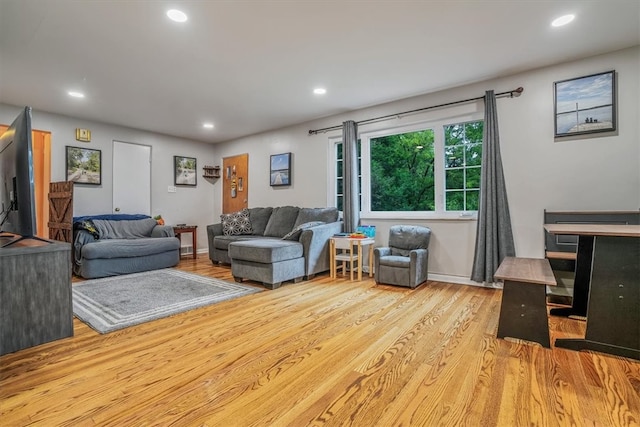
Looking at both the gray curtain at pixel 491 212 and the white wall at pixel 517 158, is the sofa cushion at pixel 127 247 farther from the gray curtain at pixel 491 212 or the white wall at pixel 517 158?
the gray curtain at pixel 491 212

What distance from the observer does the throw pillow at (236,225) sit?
5.11 metres

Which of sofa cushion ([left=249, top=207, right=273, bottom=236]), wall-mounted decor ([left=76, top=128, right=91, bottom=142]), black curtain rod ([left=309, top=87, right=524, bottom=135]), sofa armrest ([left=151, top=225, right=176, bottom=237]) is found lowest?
sofa armrest ([left=151, top=225, right=176, bottom=237])

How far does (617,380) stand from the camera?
62.7 inches

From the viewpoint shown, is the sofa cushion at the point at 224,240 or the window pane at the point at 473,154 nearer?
the window pane at the point at 473,154

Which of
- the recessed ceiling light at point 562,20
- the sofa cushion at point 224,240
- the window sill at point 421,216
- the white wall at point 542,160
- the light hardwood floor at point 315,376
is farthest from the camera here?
the sofa cushion at point 224,240

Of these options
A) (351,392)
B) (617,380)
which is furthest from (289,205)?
(617,380)

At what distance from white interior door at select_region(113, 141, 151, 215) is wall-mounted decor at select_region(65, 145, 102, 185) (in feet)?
0.80

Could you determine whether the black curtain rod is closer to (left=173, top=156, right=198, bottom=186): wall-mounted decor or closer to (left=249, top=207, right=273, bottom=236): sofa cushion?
(left=249, top=207, right=273, bottom=236): sofa cushion

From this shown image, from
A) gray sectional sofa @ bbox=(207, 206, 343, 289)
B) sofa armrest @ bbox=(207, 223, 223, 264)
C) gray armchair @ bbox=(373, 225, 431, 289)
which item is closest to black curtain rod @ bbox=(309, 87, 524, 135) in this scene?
gray sectional sofa @ bbox=(207, 206, 343, 289)

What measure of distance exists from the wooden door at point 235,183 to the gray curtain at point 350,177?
2.45m

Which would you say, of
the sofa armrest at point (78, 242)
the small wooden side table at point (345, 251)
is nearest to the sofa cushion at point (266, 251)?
the small wooden side table at point (345, 251)

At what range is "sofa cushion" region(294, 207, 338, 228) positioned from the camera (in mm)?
4539

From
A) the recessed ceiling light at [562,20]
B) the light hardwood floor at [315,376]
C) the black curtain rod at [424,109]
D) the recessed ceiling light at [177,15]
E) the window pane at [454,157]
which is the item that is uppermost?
the recessed ceiling light at [562,20]

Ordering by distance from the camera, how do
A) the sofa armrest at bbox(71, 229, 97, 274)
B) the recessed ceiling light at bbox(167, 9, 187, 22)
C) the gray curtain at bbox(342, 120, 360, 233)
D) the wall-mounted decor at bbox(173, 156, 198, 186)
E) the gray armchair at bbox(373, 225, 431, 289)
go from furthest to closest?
the wall-mounted decor at bbox(173, 156, 198, 186), the gray curtain at bbox(342, 120, 360, 233), the sofa armrest at bbox(71, 229, 97, 274), the gray armchair at bbox(373, 225, 431, 289), the recessed ceiling light at bbox(167, 9, 187, 22)
